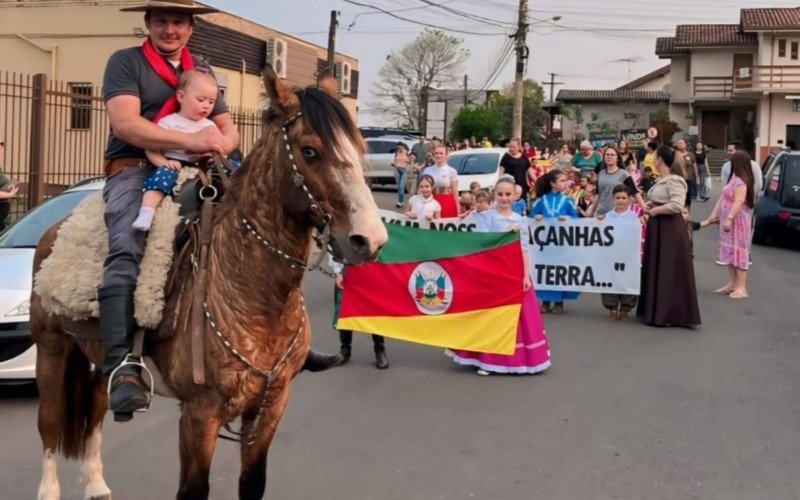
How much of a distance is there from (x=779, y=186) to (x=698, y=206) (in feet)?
32.0

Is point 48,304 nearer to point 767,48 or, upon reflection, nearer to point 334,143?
point 334,143

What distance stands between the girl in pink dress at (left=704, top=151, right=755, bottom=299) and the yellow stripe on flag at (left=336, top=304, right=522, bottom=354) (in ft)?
20.0

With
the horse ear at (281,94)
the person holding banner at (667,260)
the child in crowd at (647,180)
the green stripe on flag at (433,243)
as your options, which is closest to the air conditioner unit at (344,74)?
the child in crowd at (647,180)

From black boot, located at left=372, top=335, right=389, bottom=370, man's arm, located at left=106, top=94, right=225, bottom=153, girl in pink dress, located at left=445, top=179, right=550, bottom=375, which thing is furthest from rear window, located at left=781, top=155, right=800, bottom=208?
man's arm, located at left=106, top=94, right=225, bottom=153

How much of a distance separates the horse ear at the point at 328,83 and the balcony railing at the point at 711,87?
60.8 meters

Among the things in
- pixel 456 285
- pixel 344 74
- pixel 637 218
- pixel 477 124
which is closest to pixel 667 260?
pixel 637 218

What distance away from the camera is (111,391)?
14.0ft

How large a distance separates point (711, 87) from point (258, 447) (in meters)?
62.4

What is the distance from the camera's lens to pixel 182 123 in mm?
4551

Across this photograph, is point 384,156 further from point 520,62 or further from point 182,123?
point 182,123

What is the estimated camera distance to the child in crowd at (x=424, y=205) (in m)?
11.5

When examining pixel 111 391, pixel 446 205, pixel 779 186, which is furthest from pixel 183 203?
pixel 779 186

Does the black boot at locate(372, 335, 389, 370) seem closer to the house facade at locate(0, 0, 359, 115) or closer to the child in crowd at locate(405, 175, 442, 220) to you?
the child in crowd at locate(405, 175, 442, 220)

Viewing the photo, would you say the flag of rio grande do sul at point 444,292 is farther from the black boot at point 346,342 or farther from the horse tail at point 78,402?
the horse tail at point 78,402
